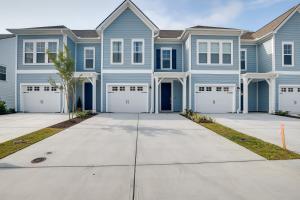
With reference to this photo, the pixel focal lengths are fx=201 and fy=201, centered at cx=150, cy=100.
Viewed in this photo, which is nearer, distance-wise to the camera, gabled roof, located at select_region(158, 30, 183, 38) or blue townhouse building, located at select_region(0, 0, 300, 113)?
blue townhouse building, located at select_region(0, 0, 300, 113)

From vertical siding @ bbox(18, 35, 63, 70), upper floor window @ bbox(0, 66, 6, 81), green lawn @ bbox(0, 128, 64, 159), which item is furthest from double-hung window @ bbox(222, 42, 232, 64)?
upper floor window @ bbox(0, 66, 6, 81)

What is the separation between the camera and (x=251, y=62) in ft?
63.5

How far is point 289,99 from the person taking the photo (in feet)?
57.3

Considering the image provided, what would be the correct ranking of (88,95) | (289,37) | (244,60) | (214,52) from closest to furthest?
1. (214,52)
2. (289,37)
3. (88,95)
4. (244,60)

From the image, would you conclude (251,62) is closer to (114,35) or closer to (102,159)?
(114,35)

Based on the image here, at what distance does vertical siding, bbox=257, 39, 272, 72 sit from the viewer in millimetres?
17719

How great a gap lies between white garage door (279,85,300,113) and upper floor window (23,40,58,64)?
19.7 m

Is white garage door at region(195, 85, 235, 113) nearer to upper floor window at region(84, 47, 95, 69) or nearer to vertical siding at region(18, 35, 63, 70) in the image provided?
upper floor window at region(84, 47, 95, 69)

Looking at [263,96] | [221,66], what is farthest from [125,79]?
[263,96]

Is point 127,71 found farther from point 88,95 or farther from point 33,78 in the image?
point 33,78

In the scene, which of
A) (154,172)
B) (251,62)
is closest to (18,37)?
(154,172)

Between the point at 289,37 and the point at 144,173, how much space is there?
63.0ft

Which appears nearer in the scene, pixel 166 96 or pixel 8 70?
pixel 166 96

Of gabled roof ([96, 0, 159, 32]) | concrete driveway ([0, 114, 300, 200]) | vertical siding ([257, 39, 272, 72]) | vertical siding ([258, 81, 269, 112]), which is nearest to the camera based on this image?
concrete driveway ([0, 114, 300, 200])
